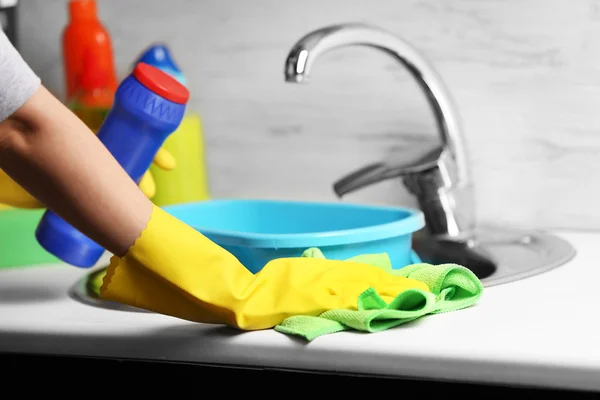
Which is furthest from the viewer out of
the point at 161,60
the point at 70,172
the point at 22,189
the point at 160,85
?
the point at 161,60

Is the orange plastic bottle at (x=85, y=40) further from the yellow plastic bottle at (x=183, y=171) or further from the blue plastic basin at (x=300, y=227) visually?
the blue plastic basin at (x=300, y=227)

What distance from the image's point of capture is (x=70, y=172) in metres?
0.63

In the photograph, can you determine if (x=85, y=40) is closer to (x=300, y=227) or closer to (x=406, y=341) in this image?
(x=300, y=227)

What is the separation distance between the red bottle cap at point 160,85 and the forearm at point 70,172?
195 millimetres

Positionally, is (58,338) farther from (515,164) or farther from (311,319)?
(515,164)

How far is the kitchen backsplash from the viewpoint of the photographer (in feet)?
3.62

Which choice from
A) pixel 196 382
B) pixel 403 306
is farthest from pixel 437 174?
pixel 196 382

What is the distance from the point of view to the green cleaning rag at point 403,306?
2.26 ft

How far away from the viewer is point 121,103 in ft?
2.86

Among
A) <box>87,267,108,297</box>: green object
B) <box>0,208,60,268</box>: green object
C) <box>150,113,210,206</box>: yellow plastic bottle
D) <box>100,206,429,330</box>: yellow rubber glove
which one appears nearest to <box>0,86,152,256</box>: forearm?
<box>100,206,429,330</box>: yellow rubber glove

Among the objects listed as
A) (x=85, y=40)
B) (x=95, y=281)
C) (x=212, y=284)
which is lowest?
(x=95, y=281)

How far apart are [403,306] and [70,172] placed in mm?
300

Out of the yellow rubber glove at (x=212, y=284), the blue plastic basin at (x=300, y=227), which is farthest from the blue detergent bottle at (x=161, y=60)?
the yellow rubber glove at (x=212, y=284)

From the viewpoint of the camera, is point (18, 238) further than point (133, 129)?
Yes
